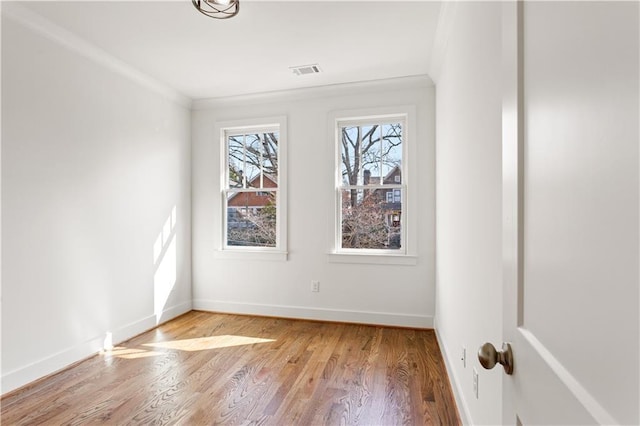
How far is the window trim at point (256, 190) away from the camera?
3.81 meters

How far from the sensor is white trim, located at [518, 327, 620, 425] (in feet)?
1.35

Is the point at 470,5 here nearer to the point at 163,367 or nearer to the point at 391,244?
the point at 391,244

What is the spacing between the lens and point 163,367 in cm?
259

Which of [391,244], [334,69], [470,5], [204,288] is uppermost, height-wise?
[334,69]

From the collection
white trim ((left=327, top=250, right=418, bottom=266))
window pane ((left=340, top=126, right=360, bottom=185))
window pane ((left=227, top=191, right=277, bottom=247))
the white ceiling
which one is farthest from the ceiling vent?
white trim ((left=327, top=250, right=418, bottom=266))

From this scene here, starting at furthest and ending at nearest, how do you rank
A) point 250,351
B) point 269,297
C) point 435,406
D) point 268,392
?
point 269,297, point 250,351, point 268,392, point 435,406

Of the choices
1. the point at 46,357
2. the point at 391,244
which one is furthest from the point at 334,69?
the point at 46,357

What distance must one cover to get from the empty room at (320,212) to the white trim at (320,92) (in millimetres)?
25

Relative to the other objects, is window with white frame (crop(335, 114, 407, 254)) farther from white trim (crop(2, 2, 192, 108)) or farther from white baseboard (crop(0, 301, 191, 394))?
white baseboard (crop(0, 301, 191, 394))

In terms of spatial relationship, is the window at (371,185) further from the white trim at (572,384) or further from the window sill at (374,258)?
the white trim at (572,384)

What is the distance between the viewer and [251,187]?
4.09 metres

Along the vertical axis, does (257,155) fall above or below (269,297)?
above

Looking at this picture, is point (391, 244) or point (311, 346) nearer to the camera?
point (311, 346)

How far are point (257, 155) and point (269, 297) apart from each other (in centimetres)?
173
